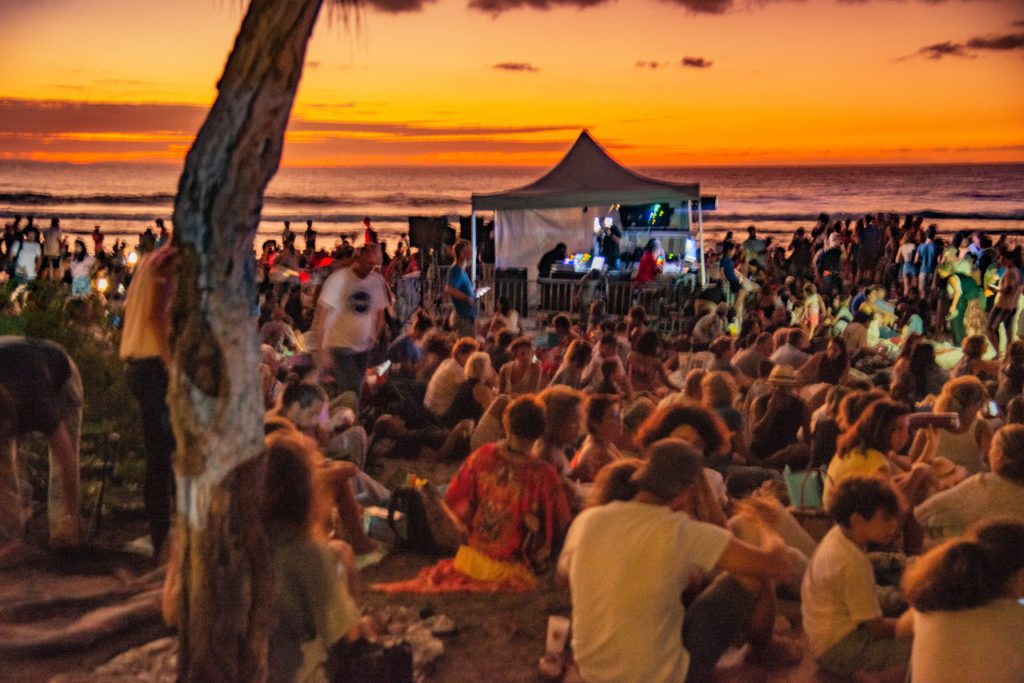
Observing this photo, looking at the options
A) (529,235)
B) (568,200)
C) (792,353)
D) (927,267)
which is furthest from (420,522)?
(927,267)

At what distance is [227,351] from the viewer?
11.7 feet

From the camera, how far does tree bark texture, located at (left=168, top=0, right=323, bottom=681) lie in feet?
11.4

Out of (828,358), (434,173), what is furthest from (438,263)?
(434,173)

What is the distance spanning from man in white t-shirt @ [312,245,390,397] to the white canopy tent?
803 centimetres

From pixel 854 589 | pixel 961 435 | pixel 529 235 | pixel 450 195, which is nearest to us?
pixel 854 589

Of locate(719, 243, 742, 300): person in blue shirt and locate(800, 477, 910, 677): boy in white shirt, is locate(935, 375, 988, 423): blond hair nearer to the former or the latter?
locate(800, 477, 910, 677): boy in white shirt

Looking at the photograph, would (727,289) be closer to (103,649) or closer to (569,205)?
(569,205)

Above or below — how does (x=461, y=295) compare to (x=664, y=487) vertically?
above

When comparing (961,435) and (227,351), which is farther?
(961,435)

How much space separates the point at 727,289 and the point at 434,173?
11458 cm

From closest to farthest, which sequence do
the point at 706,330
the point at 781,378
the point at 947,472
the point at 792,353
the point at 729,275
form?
the point at 947,472, the point at 781,378, the point at 792,353, the point at 706,330, the point at 729,275

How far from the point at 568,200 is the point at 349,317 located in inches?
334

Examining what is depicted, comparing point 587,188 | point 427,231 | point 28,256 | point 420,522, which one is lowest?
point 420,522

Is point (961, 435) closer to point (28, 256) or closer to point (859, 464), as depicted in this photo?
point (859, 464)
